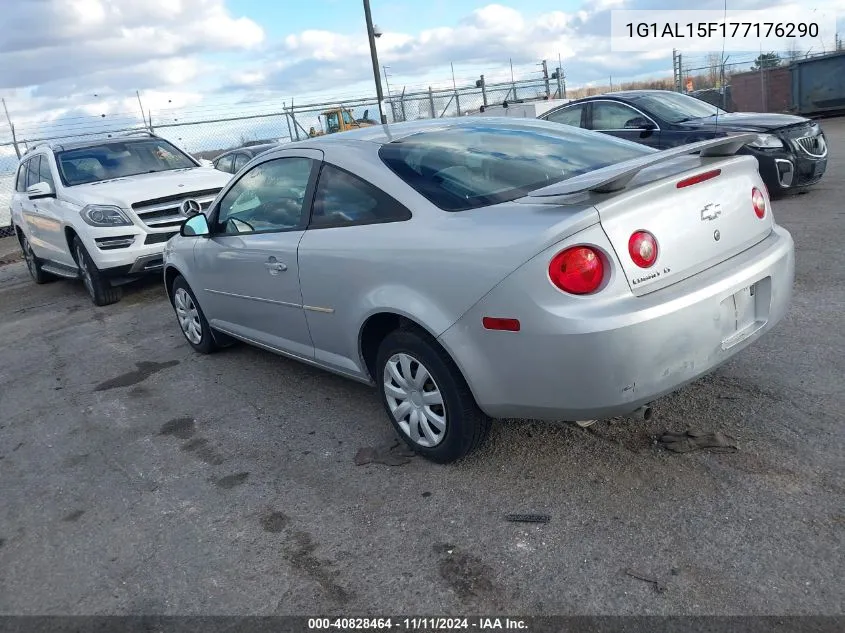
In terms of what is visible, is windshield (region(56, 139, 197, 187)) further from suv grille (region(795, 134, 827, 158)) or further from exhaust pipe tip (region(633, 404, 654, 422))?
suv grille (region(795, 134, 827, 158))

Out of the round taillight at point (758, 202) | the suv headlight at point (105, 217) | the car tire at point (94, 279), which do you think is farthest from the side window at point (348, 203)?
the car tire at point (94, 279)

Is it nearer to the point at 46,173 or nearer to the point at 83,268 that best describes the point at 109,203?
the point at 83,268

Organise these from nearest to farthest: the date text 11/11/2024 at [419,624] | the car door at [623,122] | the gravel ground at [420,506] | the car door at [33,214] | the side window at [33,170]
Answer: the date text 11/11/2024 at [419,624] < the gravel ground at [420,506] < the car door at [623,122] < the car door at [33,214] < the side window at [33,170]

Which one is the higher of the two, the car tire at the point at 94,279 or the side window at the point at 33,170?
the side window at the point at 33,170

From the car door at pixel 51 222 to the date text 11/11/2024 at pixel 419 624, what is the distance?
7.04 meters

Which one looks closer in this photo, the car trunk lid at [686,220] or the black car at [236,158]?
the car trunk lid at [686,220]

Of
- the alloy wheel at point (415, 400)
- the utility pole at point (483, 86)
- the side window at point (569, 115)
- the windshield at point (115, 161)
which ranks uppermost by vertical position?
the utility pole at point (483, 86)

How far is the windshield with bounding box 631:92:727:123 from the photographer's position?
896 cm

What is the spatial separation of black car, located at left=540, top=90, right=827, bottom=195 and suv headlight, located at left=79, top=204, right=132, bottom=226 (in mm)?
5875

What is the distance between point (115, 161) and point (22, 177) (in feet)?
8.14

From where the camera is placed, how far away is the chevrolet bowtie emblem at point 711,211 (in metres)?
2.96

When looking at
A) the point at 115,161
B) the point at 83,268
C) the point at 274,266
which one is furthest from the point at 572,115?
the point at 274,266

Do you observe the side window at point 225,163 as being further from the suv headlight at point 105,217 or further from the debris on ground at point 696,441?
the debris on ground at point 696,441

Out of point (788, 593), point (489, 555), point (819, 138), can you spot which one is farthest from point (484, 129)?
point (819, 138)
